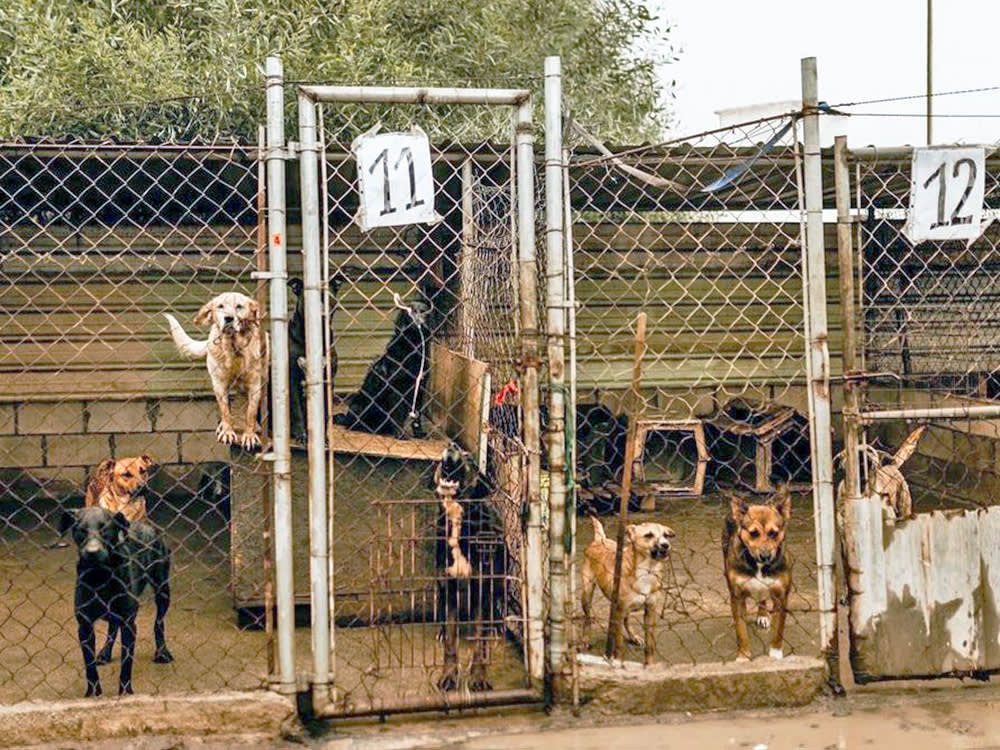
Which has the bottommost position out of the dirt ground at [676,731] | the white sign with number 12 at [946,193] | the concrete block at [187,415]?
the dirt ground at [676,731]

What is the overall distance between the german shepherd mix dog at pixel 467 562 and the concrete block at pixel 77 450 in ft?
19.8

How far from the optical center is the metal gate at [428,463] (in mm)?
4082

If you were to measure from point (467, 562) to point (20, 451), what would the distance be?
662 cm

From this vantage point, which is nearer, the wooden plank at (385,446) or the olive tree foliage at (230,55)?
the wooden plank at (385,446)

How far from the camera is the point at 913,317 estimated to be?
11.0 metres

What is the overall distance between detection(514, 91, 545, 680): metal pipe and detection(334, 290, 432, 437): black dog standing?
2526mm

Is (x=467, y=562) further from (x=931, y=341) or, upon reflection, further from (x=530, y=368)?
(x=931, y=341)

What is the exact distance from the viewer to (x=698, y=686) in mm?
4336

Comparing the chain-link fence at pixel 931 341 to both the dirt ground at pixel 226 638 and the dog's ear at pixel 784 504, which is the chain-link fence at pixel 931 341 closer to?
the dirt ground at pixel 226 638

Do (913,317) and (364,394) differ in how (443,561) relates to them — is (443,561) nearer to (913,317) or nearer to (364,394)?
(364,394)

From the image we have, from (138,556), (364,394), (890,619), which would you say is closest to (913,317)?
(364,394)

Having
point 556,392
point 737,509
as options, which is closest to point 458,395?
point 737,509

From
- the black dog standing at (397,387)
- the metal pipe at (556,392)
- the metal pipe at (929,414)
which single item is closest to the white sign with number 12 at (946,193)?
the metal pipe at (929,414)

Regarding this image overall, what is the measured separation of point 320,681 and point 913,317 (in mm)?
8444
